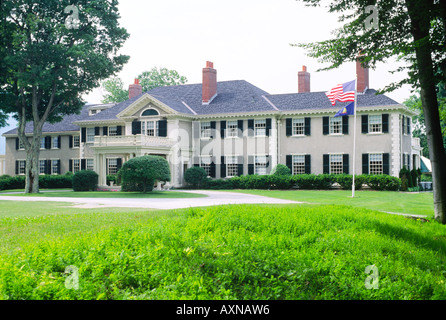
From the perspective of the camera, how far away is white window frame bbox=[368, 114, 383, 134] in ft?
110

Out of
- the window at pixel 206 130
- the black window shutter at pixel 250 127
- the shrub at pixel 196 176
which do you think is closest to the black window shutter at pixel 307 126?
the black window shutter at pixel 250 127

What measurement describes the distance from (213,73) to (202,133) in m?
5.94

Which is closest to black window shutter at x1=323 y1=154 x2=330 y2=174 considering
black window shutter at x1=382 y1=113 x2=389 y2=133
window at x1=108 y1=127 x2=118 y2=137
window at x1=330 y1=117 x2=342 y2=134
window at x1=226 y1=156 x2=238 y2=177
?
window at x1=330 y1=117 x2=342 y2=134

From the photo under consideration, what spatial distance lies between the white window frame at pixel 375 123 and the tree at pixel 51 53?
61.7ft

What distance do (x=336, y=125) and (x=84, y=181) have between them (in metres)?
19.5

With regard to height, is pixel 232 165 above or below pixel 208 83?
below

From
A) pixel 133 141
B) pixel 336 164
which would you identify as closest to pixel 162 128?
pixel 133 141

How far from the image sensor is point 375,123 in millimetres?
33656

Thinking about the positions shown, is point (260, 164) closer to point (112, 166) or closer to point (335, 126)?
point (335, 126)

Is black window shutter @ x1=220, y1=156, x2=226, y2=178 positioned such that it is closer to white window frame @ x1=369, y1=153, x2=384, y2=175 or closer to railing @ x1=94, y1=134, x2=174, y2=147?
railing @ x1=94, y1=134, x2=174, y2=147

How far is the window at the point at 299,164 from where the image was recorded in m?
35.6

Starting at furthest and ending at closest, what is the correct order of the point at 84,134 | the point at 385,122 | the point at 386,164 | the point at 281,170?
the point at 84,134, the point at 281,170, the point at 385,122, the point at 386,164

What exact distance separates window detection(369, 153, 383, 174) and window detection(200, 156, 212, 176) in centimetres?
1276
